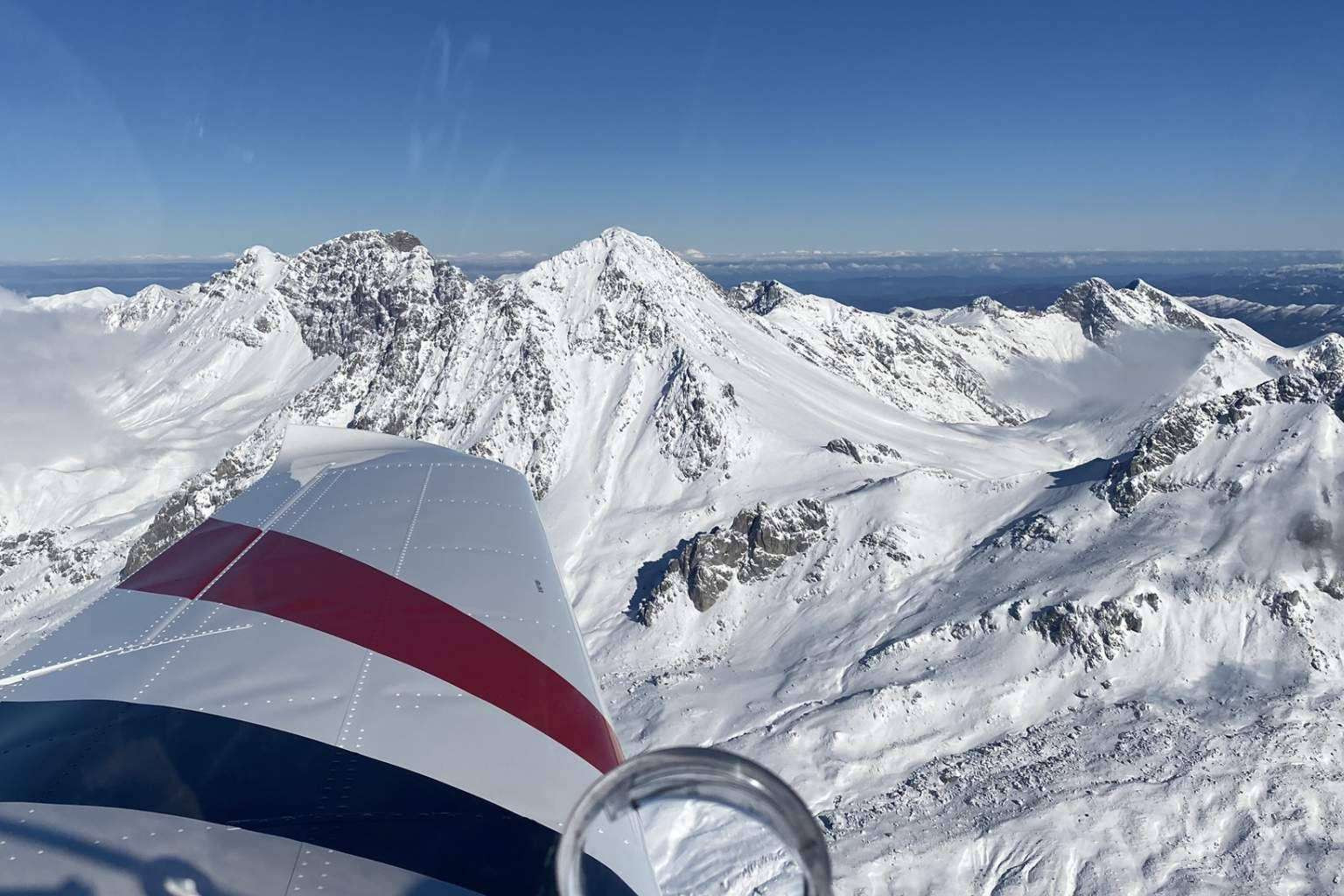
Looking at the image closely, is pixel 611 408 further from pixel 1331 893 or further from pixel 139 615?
pixel 139 615

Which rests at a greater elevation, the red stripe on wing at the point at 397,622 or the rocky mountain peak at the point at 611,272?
the rocky mountain peak at the point at 611,272

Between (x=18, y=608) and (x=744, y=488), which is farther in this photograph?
(x=18, y=608)

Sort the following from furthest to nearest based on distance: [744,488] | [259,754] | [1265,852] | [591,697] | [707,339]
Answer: [707,339] → [744,488] → [1265,852] → [591,697] → [259,754]

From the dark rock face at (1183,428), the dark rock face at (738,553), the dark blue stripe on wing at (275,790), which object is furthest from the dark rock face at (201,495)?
the dark blue stripe on wing at (275,790)

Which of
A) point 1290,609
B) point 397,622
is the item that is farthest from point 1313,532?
point 397,622

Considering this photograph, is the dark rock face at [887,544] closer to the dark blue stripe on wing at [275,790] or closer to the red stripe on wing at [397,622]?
the red stripe on wing at [397,622]

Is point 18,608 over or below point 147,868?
below

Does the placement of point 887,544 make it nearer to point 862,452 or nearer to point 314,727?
point 862,452

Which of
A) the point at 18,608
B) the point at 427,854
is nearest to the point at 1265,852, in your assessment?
the point at 427,854

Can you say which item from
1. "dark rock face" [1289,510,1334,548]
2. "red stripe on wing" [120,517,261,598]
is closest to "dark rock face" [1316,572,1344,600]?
"dark rock face" [1289,510,1334,548]
